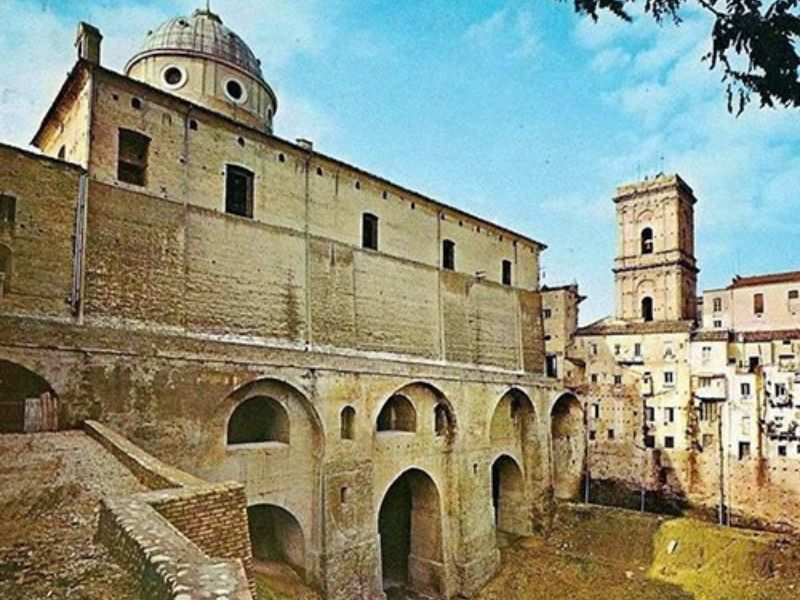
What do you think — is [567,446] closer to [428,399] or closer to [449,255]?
[428,399]

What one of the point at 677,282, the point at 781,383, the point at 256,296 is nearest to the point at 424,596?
the point at 256,296

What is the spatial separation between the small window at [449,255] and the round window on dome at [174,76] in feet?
40.2

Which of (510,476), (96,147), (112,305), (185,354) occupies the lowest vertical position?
(510,476)

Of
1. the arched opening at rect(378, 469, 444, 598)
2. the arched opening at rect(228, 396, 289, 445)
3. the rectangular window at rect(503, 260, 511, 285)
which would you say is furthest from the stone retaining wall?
the rectangular window at rect(503, 260, 511, 285)

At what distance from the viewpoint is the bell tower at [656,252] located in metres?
38.6

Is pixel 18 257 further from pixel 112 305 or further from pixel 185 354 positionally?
pixel 185 354

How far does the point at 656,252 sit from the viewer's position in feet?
130

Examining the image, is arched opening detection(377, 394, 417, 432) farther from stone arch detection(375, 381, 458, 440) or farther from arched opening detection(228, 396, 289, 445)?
arched opening detection(228, 396, 289, 445)

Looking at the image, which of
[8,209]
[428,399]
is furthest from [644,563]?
[8,209]

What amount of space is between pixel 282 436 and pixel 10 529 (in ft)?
35.4

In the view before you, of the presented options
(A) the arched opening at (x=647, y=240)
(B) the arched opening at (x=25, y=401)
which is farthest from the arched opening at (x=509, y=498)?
(A) the arched opening at (x=647, y=240)

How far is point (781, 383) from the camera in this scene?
3005cm

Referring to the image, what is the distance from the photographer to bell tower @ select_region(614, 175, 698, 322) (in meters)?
38.6

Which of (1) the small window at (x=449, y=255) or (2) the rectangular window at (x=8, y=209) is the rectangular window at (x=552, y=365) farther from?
(2) the rectangular window at (x=8, y=209)
